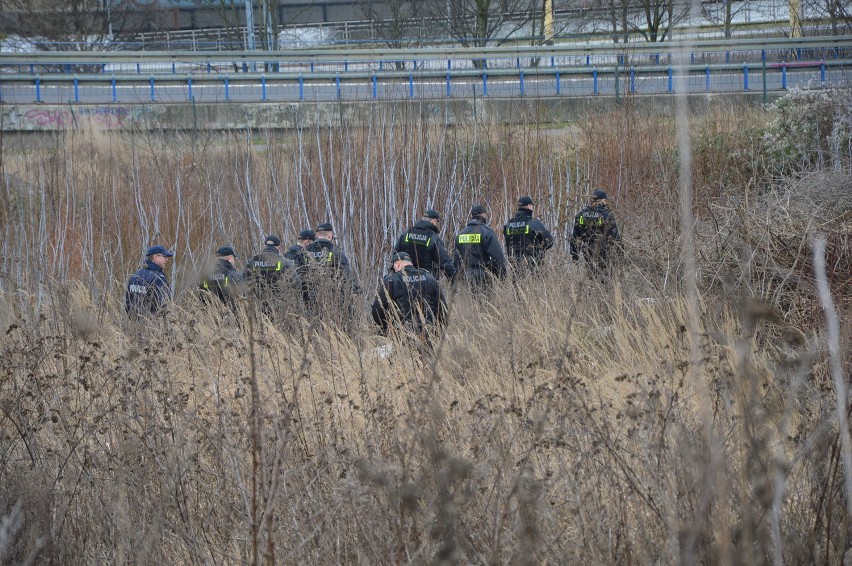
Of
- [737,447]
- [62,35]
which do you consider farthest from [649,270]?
[62,35]

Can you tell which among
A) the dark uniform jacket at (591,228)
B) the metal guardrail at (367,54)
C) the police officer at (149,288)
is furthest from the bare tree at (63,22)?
the dark uniform jacket at (591,228)

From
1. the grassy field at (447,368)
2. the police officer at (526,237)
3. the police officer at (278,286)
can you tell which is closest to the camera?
the grassy field at (447,368)

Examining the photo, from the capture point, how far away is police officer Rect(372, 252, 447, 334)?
7758 mm

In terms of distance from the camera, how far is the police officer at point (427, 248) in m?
9.66

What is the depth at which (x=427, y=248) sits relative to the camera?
31.9ft

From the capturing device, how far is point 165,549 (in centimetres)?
425

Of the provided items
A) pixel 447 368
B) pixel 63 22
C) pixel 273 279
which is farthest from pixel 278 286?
pixel 63 22

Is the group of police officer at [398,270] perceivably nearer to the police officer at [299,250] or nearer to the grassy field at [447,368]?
the police officer at [299,250]

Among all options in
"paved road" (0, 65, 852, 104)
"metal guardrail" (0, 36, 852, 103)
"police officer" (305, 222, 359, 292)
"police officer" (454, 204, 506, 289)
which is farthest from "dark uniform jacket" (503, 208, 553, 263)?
"paved road" (0, 65, 852, 104)

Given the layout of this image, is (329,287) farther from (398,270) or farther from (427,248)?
(427,248)

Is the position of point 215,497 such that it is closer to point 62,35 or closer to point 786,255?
point 786,255

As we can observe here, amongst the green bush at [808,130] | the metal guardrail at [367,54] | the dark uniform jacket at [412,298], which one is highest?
the metal guardrail at [367,54]

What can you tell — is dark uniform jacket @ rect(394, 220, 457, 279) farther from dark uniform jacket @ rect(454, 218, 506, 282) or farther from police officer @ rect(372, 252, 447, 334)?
police officer @ rect(372, 252, 447, 334)

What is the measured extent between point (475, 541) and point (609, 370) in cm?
263
